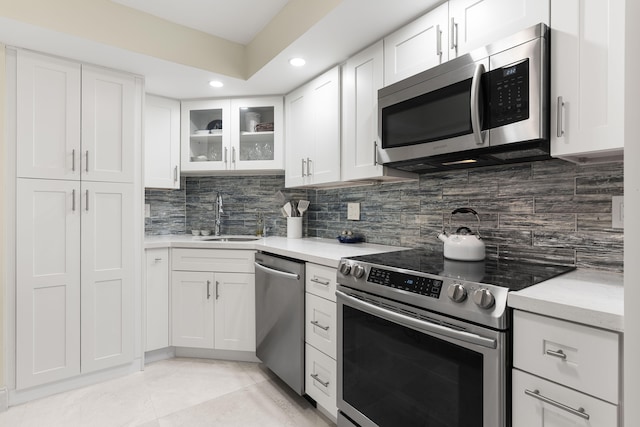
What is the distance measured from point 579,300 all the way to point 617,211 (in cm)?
61

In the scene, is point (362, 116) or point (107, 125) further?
point (107, 125)

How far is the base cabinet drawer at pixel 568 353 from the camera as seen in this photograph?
830mm

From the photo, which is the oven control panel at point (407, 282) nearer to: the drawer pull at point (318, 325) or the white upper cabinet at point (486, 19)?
the drawer pull at point (318, 325)

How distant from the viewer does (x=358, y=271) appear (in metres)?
1.55

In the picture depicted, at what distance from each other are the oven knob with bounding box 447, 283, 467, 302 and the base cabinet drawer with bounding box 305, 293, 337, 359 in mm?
738

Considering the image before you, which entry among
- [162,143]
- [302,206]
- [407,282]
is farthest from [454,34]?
[162,143]

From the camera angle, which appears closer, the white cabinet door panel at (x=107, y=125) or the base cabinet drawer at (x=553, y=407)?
the base cabinet drawer at (x=553, y=407)

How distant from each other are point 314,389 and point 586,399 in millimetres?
1353

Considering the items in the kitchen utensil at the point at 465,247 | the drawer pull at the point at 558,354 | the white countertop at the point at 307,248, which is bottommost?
the drawer pull at the point at 558,354

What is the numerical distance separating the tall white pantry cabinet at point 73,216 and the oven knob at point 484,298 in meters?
2.26

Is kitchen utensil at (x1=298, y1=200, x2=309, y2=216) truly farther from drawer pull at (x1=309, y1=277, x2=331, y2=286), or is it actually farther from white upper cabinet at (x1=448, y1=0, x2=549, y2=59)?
white upper cabinet at (x1=448, y1=0, x2=549, y2=59)

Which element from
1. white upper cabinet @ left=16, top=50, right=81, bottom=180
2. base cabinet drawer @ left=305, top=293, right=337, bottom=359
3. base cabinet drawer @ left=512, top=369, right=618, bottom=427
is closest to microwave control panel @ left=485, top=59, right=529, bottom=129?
base cabinet drawer @ left=512, top=369, right=618, bottom=427

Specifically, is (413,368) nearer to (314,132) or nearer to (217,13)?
(314,132)

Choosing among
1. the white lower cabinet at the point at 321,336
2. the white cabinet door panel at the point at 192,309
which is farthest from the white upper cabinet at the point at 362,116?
the white cabinet door panel at the point at 192,309
